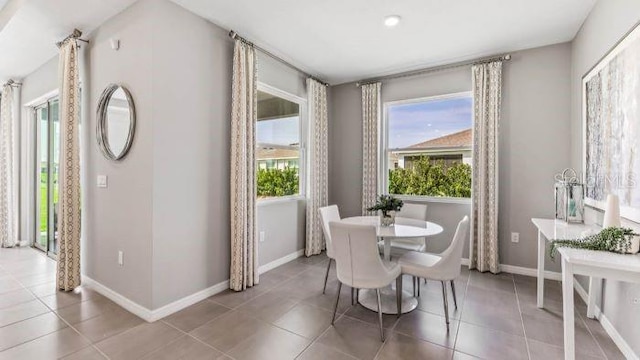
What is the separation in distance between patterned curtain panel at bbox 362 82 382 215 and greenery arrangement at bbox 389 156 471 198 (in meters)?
0.31

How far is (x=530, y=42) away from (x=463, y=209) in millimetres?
2049

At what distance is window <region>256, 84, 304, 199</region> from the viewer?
3639mm

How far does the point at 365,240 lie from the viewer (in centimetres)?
206

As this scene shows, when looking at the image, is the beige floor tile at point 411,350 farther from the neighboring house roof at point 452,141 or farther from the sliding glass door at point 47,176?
the sliding glass door at point 47,176

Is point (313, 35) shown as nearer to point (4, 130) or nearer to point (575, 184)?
point (575, 184)

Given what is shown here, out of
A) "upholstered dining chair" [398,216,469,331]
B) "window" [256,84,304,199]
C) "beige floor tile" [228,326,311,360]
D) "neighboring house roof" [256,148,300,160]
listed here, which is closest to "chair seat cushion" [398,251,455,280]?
"upholstered dining chair" [398,216,469,331]

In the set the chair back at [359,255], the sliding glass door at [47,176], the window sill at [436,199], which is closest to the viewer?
the chair back at [359,255]

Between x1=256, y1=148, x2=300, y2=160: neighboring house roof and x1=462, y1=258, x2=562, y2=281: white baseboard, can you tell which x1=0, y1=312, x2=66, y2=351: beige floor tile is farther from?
x1=462, y1=258, x2=562, y2=281: white baseboard

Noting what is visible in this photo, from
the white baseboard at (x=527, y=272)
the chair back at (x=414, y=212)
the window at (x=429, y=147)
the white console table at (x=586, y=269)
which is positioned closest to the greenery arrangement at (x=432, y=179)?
the window at (x=429, y=147)

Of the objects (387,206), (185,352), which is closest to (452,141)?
(387,206)

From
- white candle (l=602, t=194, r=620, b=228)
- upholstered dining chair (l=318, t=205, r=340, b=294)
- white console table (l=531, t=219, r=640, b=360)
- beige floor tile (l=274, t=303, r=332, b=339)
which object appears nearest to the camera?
white console table (l=531, t=219, r=640, b=360)

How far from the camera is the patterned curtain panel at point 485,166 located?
344cm

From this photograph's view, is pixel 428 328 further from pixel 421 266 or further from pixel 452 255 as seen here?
pixel 452 255

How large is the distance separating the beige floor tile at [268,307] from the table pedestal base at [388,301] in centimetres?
68
